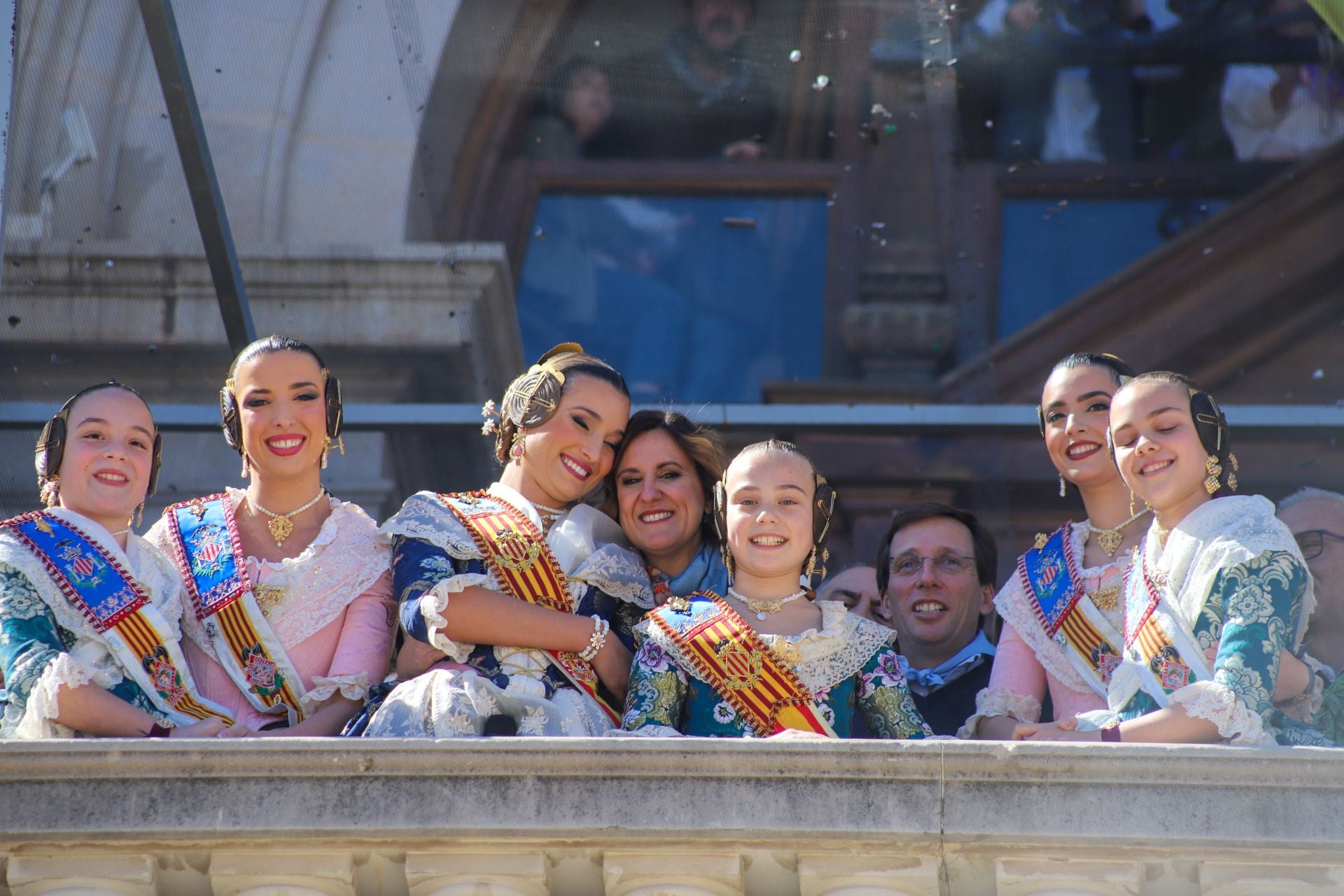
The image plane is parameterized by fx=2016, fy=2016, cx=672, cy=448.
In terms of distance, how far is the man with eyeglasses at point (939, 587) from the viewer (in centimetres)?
501

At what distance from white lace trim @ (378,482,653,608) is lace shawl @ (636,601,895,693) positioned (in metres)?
0.22

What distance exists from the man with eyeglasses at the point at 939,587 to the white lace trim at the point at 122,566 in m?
1.74

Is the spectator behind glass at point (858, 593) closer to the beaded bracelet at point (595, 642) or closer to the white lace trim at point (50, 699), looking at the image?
the beaded bracelet at point (595, 642)

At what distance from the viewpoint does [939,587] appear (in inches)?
200

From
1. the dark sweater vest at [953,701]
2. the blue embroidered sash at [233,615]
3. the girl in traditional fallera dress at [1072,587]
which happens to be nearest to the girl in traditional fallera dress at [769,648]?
the girl in traditional fallera dress at [1072,587]

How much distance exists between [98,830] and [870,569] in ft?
7.64

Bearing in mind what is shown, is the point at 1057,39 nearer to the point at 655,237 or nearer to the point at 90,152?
the point at 655,237

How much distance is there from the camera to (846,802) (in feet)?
12.1

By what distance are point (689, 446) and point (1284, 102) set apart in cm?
366

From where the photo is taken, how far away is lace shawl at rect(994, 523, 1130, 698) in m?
4.36

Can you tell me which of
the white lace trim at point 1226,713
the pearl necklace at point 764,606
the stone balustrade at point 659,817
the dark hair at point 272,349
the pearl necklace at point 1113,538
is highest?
the dark hair at point 272,349

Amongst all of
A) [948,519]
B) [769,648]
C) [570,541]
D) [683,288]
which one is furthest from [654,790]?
[683,288]

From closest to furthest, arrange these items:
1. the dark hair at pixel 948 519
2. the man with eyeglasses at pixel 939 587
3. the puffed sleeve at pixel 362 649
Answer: the puffed sleeve at pixel 362 649
the man with eyeglasses at pixel 939 587
the dark hair at pixel 948 519

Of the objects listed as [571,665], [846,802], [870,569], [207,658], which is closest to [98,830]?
[207,658]
